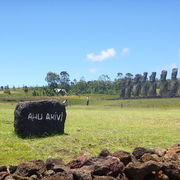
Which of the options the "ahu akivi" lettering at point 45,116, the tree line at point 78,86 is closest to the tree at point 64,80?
the tree line at point 78,86

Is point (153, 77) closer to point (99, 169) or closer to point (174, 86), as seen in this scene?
point (174, 86)

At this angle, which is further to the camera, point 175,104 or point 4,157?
point 175,104

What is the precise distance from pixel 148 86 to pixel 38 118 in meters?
77.9

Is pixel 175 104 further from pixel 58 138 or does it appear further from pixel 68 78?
pixel 68 78

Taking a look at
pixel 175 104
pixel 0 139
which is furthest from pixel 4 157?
pixel 175 104

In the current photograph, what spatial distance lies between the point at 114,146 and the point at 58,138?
249 cm

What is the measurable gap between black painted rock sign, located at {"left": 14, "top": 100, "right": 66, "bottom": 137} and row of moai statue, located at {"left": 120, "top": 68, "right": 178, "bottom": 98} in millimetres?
67411

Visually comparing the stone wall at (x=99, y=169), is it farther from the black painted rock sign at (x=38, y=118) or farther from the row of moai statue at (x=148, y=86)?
the row of moai statue at (x=148, y=86)

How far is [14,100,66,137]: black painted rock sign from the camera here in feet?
48.4

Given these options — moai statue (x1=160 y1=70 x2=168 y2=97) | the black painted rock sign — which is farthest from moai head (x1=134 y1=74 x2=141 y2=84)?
the black painted rock sign

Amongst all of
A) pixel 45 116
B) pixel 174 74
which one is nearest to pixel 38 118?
pixel 45 116

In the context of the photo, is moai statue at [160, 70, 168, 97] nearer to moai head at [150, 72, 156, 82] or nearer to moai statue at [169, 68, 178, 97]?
moai statue at [169, 68, 178, 97]

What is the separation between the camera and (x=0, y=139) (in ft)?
44.9

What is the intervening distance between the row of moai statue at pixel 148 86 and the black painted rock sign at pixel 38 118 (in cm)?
6741
